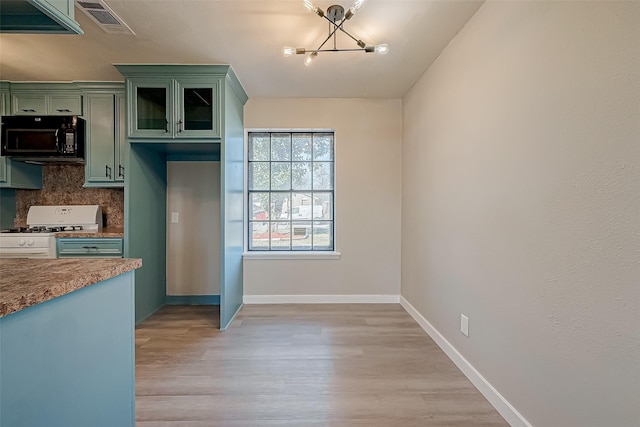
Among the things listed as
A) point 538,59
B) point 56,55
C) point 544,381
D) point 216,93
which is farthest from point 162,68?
point 544,381

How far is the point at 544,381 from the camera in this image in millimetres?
1341

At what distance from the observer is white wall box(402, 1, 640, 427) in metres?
1.02

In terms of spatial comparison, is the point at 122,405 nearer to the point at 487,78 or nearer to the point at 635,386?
the point at 635,386

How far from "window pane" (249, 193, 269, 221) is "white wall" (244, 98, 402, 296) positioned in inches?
22.5

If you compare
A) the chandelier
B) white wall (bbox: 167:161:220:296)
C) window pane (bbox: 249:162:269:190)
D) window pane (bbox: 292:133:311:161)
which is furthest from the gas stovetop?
the chandelier

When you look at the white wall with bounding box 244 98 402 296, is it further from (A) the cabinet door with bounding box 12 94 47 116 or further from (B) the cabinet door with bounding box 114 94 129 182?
(A) the cabinet door with bounding box 12 94 47 116

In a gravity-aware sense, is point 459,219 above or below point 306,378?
above

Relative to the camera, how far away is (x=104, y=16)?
2.02 m

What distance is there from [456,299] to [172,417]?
6.61 ft

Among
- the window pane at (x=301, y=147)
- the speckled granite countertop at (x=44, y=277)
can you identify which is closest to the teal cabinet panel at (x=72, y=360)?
the speckled granite countertop at (x=44, y=277)

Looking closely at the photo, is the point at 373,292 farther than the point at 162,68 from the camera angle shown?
Yes

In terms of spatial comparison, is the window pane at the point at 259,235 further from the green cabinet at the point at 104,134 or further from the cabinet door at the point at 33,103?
the cabinet door at the point at 33,103

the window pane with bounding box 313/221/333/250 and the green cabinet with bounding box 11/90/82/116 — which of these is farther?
the window pane with bounding box 313/221/333/250

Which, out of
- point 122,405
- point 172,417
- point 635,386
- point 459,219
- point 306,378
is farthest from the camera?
point 459,219
